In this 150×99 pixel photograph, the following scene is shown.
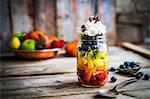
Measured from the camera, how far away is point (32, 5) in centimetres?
194

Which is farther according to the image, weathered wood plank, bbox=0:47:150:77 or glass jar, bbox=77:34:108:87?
weathered wood plank, bbox=0:47:150:77

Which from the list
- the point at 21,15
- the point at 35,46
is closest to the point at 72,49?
the point at 35,46

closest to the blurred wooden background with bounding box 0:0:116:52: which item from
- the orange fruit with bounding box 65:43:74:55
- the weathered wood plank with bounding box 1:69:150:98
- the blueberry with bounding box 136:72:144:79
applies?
the orange fruit with bounding box 65:43:74:55

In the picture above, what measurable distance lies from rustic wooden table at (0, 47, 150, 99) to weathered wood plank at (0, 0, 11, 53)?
28cm

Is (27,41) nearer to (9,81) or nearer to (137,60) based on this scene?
(9,81)

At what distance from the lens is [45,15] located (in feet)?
6.47

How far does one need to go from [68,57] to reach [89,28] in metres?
0.62

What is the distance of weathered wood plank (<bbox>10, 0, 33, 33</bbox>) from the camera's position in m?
1.91

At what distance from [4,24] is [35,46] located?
46 cm

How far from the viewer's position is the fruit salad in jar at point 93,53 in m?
1.05

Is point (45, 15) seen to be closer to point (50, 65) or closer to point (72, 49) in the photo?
point (72, 49)

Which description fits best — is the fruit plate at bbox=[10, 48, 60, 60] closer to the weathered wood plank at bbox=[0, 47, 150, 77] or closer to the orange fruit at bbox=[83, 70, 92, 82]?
the weathered wood plank at bbox=[0, 47, 150, 77]

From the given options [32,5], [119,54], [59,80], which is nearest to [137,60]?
[119,54]

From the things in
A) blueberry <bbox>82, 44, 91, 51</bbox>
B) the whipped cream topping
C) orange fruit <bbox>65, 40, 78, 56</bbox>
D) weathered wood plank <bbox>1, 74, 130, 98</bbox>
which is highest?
the whipped cream topping
